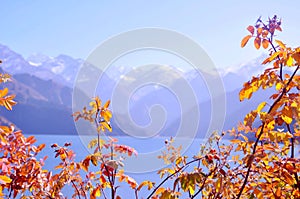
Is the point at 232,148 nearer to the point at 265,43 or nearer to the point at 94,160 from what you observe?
the point at 265,43

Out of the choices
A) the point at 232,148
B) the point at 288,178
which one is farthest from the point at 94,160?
the point at 232,148

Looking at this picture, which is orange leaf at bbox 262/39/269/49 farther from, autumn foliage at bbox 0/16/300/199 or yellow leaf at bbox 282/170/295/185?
yellow leaf at bbox 282/170/295/185

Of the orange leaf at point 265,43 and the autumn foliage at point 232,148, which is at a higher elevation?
the orange leaf at point 265,43

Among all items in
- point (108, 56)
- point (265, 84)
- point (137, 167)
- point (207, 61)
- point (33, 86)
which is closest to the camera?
point (265, 84)

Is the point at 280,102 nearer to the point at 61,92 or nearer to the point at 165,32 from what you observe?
the point at 165,32

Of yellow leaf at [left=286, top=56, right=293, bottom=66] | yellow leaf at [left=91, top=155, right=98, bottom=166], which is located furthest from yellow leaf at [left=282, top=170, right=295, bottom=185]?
yellow leaf at [left=91, top=155, right=98, bottom=166]

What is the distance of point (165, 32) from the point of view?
295 cm

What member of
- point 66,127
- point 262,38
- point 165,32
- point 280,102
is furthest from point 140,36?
point 66,127

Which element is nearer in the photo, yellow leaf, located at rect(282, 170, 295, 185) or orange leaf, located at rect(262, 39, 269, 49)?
yellow leaf, located at rect(282, 170, 295, 185)

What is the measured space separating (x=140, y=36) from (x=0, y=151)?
2034 millimetres

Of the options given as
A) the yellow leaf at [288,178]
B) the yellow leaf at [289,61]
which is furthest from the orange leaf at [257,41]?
the yellow leaf at [288,178]

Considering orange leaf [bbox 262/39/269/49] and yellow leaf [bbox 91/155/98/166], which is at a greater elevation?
orange leaf [bbox 262/39/269/49]

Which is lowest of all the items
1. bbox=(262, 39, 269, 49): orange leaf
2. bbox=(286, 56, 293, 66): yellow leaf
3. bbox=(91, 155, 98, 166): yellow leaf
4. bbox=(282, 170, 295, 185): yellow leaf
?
bbox=(282, 170, 295, 185): yellow leaf

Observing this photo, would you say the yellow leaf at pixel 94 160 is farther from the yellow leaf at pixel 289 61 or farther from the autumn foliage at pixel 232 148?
the yellow leaf at pixel 289 61
